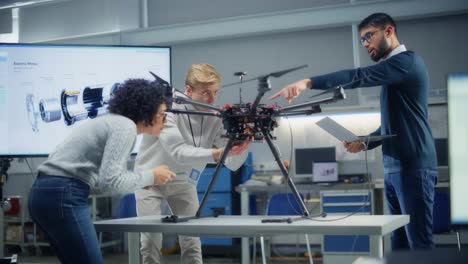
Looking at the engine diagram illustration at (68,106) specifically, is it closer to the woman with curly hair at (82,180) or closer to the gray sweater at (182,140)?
the gray sweater at (182,140)

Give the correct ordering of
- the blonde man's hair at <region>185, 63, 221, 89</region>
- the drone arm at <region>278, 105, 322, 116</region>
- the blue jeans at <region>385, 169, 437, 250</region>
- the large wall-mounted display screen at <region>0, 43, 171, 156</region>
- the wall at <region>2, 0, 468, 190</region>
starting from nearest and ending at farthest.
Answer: the drone arm at <region>278, 105, 322, 116</region>
the blue jeans at <region>385, 169, 437, 250</region>
the blonde man's hair at <region>185, 63, 221, 89</region>
the large wall-mounted display screen at <region>0, 43, 171, 156</region>
the wall at <region>2, 0, 468, 190</region>

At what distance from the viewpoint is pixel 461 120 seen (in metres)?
0.72

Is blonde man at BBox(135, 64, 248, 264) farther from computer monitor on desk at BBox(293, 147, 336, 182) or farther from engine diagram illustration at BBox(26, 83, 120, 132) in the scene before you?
computer monitor on desk at BBox(293, 147, 336, 182)

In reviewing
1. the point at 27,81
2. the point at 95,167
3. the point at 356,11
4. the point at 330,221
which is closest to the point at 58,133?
the point at 27,81

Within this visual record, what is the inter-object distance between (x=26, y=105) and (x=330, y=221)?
2445 mm

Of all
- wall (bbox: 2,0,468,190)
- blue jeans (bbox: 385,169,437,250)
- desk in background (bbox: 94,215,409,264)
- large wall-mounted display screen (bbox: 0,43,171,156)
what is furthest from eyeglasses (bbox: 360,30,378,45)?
wall (bbox: 2,0,468,190)

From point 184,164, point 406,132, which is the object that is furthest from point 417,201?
point 184,164

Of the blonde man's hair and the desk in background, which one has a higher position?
the blonde man's hair

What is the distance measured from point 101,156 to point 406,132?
1.23 meters

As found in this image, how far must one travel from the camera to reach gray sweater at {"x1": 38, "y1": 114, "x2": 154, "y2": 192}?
5.69 feet

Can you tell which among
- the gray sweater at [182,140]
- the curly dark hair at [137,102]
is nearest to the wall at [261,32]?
the gray sweater at [182,140]

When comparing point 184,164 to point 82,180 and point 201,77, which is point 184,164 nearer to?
point 201,77

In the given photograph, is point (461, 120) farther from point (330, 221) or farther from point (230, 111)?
point (230, 111)

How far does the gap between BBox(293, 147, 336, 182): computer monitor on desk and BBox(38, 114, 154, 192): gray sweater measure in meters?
4.05
